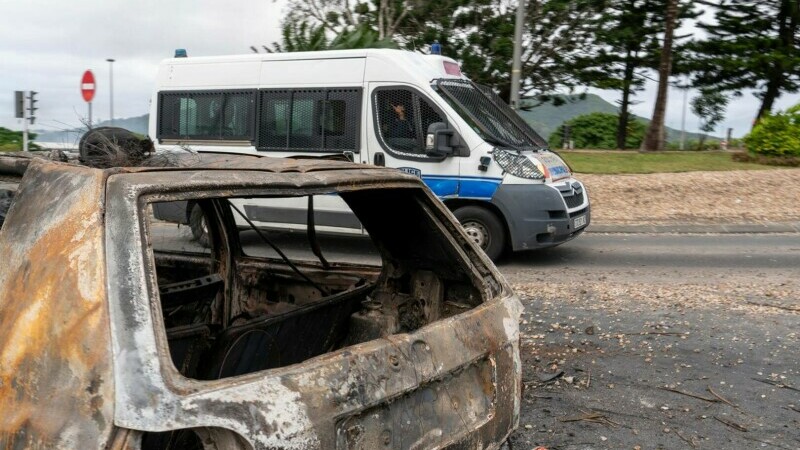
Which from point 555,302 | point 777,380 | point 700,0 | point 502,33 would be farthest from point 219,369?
point 700,0

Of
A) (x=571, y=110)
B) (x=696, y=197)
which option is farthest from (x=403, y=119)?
(x=571, y=110)

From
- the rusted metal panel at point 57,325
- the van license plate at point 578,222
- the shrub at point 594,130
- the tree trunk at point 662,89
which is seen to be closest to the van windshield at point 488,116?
the van license plate at point 578,222

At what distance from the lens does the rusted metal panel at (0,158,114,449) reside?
203 cm

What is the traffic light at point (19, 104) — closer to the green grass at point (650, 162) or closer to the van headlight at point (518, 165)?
the van headlight at point (518, 165)

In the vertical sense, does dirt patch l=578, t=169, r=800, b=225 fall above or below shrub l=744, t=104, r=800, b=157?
below

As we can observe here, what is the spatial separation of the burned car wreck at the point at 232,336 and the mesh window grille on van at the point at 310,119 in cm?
594

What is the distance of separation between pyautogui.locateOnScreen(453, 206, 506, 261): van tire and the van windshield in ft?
2.89

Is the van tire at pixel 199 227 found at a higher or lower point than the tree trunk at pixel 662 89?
lower

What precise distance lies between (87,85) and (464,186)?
1285 cm

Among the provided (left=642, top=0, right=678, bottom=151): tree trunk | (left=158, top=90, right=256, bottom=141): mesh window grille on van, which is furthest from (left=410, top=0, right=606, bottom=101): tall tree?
(left=158, top=90, right=256, bottom=141): mesh window grille on van

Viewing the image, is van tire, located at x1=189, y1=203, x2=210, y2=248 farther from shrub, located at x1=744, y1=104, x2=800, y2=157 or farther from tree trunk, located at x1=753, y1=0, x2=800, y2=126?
tree trunk, located at x1=753, y1=0, x2=800, y2=126

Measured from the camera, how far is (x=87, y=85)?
1834cm

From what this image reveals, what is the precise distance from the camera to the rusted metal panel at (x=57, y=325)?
2027 millimetres

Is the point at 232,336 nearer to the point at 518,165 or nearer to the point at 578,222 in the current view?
the point at 518,165
